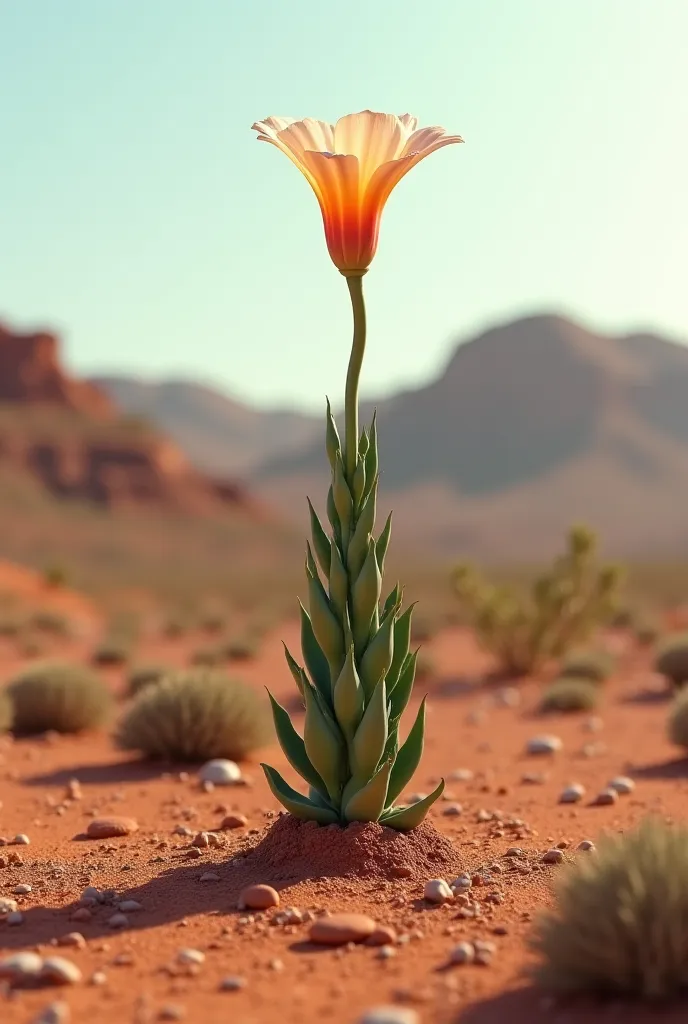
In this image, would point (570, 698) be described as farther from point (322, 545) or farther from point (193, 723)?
point (322, 545)

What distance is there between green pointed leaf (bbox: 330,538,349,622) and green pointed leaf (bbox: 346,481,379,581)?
0.16 feet

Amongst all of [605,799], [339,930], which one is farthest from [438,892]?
[605,799]

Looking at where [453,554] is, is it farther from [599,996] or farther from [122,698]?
[599,996]


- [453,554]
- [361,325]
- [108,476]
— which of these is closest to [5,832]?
[361,325]

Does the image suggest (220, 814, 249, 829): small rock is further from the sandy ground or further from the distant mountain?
the distant mountain

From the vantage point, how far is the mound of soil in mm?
5242

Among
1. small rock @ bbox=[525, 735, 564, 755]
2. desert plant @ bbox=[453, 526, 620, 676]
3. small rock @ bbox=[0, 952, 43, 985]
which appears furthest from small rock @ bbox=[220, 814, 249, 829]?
desert plant @ bbox=[453, 526, 620, 676]

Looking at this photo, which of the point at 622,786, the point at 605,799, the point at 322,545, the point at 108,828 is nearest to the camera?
the point at 322,545

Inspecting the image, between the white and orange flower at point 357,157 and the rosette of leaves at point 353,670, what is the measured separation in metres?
0.90

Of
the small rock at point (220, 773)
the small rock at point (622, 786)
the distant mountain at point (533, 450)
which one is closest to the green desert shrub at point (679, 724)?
Answer: the small rock at point (622, 786)

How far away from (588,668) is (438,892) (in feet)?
39.1

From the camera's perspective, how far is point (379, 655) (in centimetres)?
528

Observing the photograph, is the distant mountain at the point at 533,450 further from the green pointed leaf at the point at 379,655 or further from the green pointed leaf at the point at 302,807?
the green pointed leaf at the point at 379,655

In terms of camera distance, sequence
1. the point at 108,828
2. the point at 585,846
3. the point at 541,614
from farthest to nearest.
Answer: the point at 541,614
the point at 108,828
the point at 585,846
